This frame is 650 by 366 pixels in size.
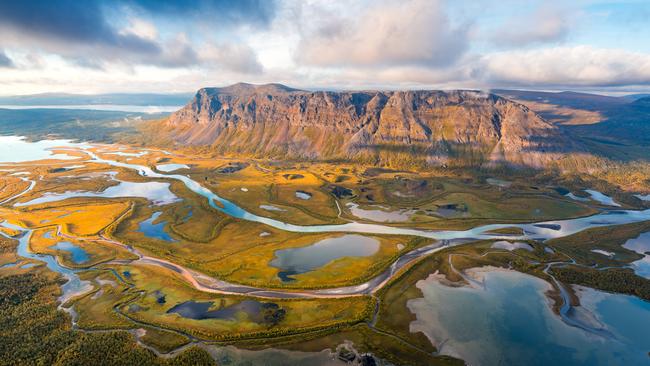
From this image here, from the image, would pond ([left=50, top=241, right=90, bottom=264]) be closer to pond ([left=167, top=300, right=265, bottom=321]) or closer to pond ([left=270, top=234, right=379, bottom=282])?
pond ([left=167, top=300, right=265, bottom=321])

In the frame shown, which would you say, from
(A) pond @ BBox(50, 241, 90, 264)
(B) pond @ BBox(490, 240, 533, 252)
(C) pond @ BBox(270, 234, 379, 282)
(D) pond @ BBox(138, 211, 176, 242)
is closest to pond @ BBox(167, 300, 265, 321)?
(C) pond @ BBox(270, 234, 379, 282)

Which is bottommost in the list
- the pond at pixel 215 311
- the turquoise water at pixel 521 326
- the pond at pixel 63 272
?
the turquoise water at pixel 521 326

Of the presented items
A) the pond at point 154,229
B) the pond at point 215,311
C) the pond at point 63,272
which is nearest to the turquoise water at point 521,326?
the pond at point 215,311

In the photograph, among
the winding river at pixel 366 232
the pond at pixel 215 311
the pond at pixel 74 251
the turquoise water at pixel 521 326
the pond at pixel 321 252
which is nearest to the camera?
the turquoise water at pixel 521 326

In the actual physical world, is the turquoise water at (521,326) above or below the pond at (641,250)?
above

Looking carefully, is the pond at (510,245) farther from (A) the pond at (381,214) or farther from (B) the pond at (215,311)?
(B) the pond at (215,311)

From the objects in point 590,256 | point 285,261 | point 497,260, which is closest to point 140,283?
point 285,261
